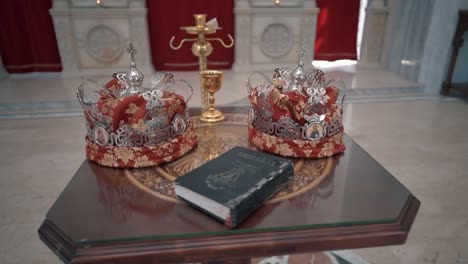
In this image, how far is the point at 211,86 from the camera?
1.11 metres

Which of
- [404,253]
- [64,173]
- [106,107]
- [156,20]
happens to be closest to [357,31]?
[156,20]

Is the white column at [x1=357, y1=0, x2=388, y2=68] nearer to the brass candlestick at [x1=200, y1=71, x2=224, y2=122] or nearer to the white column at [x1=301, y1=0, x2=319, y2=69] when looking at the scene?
the white column at [x1=301, y1=0, x2=319, y2=69]

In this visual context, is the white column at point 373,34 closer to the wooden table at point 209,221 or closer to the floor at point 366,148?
the floor at point 366,148

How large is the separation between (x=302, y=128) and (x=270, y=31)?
2.94m

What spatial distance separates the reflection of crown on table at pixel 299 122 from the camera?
2.78 feet

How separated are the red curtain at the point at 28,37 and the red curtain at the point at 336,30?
2.83 metres

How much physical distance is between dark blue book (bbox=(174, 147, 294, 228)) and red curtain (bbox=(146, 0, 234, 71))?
2.87 meters

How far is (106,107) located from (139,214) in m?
0.30

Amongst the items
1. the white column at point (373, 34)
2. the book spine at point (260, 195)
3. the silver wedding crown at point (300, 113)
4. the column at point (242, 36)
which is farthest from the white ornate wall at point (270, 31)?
the book spine at point (260, 195)

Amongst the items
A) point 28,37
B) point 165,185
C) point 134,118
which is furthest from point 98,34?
point 165,185

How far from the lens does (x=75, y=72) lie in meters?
3.45

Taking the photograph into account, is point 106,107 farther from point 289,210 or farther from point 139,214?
point 289,210

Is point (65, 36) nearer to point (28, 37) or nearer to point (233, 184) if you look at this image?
point (28, 37)

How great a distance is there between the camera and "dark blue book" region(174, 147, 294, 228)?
605 millimetres
